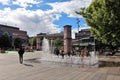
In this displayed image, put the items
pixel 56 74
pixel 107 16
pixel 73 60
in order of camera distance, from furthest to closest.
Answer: pixel 73 60 < pixel 107 16 < pixel 56 74

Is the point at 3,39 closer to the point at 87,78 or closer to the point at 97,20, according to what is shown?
the point at 97,20

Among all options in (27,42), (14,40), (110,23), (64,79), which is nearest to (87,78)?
(64,79)

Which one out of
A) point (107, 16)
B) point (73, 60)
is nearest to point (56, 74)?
point (107, 16)

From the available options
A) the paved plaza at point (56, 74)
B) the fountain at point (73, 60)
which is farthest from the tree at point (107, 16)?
the paved plaza at point (56, 74)

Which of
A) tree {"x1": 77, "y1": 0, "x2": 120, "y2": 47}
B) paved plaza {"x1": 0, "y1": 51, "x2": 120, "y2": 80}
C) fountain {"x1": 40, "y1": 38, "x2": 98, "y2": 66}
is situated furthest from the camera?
fountain {"x1": 40, "y1": 38, "x2": 98, "y2": 66}

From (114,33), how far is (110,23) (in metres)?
1.70

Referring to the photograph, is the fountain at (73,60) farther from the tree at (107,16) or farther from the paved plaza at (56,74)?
the paved plaza at (56,74)

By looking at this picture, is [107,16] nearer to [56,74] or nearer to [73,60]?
[73,60]

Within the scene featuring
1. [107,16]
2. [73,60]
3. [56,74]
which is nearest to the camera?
[56,74]

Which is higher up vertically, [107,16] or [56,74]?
[107,16]

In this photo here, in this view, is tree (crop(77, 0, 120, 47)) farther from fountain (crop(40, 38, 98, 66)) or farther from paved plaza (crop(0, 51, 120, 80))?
paved plaza (crop(0, 51, 120, 80))

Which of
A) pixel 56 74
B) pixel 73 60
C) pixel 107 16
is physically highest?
pixel 107 16

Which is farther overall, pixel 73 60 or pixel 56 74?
pixel 73 60

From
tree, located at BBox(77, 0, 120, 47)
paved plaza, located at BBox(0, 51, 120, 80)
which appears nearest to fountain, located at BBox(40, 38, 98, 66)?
tree, located at BBox(77, 0, 120, 47)
